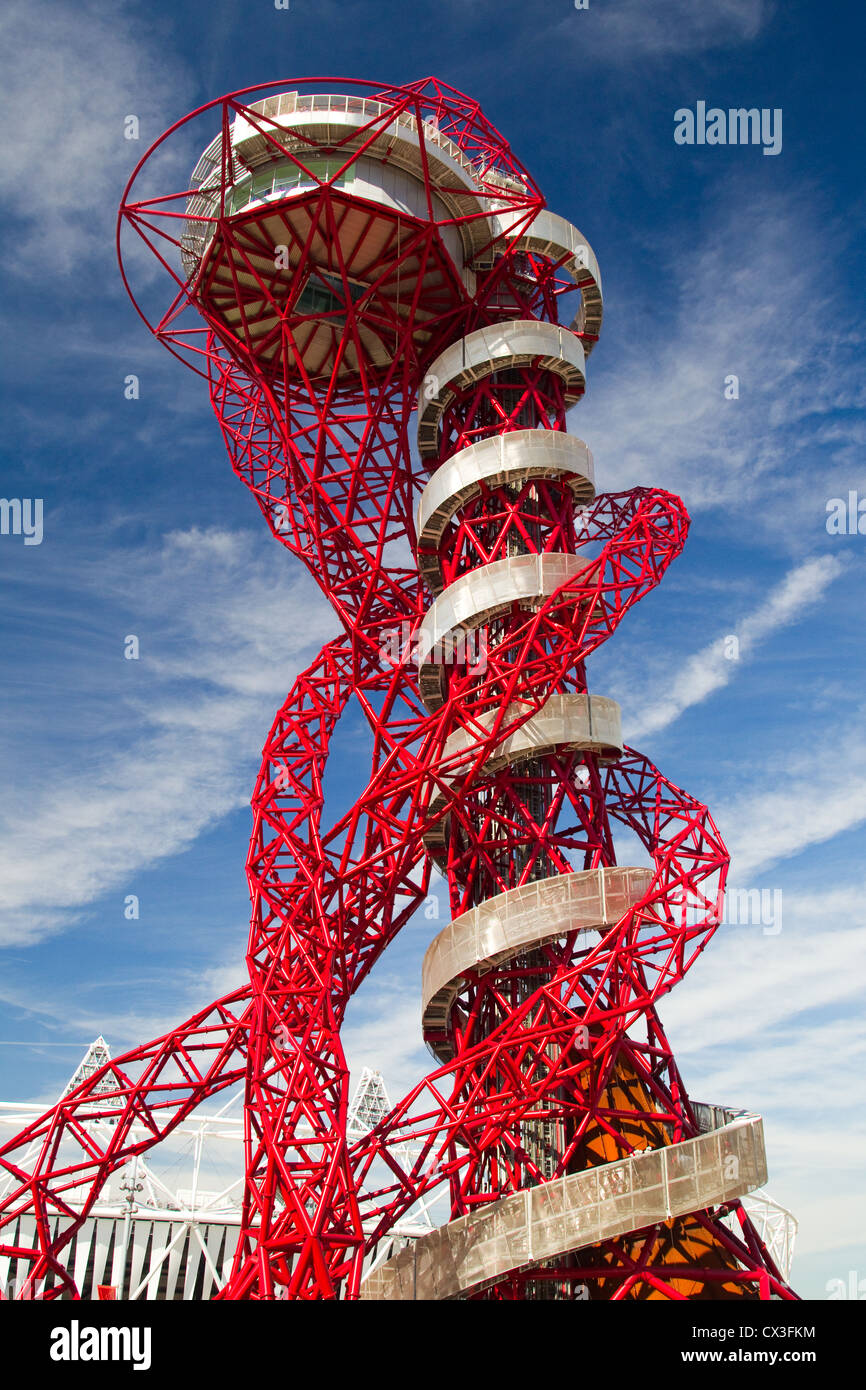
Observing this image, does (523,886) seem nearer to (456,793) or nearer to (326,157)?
(456,793)

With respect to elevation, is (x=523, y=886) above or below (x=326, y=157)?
below

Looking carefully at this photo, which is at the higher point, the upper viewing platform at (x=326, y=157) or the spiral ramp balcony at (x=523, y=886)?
the upper viewing platform at (x=326, y=157)

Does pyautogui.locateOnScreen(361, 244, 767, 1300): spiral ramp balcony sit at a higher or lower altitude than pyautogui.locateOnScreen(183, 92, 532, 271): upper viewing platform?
lower

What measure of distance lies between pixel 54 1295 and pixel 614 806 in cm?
2201

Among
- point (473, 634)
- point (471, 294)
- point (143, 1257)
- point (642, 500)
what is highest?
point (471, 294)

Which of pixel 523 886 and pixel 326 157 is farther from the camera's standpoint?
pixel 326 157

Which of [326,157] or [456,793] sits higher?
[326,157]

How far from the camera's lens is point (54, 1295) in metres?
33.2

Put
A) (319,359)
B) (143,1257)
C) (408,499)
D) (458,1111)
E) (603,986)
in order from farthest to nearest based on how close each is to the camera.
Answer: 1. (143,1257)
2. (319,359)
3. (408,499)
4. (458,1111)
5. (603,986)

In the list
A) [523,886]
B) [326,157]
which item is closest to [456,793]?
[523,886]

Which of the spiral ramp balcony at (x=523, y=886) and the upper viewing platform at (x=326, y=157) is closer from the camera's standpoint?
the spiral ramp balcony at (x=523, y=886)

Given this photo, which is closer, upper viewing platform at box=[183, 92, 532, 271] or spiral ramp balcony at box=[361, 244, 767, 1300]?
spiral ramp balcony at box=[361, 244, 767, 1300]
